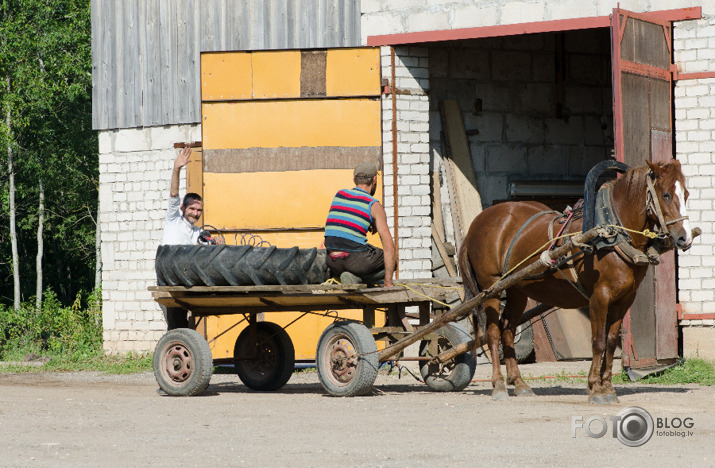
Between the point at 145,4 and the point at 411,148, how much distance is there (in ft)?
15.2

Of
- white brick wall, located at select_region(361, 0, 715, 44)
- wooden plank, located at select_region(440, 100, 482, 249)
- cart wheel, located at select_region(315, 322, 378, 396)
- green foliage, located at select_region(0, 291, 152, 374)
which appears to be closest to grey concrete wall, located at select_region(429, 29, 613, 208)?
wooden plank, located at select_region(440, 100, 482, 249)

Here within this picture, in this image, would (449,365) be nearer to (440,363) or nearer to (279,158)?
(440,363)

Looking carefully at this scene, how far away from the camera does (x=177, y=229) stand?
1056 cm

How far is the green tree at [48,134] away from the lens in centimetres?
2403

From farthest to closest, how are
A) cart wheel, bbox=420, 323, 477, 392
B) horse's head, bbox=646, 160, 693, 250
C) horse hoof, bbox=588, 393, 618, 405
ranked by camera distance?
cart wheel, bbox=420, 323, 477, 392 → horse hoof, bbox=588, 393, 618, 405 → horse's head, bbox=646, 160, 693, 250

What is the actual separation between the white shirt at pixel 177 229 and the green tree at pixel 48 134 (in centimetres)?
1329

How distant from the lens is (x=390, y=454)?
6.25m

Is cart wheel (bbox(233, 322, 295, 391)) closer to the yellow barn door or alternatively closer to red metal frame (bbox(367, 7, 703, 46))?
the yellow barn door

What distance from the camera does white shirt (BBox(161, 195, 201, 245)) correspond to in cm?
1052

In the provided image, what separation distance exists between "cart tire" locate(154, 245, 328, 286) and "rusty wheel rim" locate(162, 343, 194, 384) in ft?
2.12

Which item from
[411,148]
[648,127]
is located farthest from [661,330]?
[411,148]

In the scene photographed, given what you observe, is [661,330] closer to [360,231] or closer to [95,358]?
[360,231]

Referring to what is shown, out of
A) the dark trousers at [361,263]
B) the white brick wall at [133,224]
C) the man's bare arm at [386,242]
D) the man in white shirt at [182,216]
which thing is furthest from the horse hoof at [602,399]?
the white brick wall at [133,224]

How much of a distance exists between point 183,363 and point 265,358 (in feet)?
3.95
